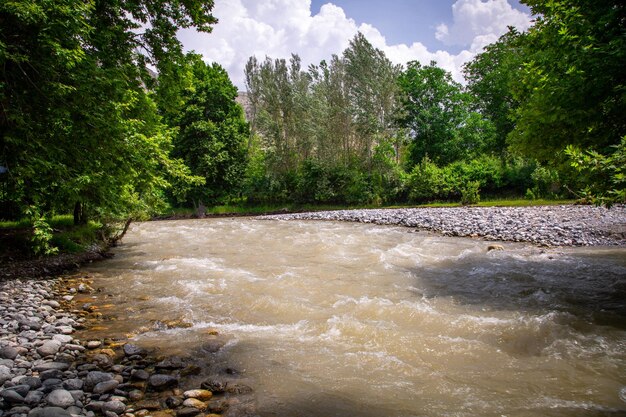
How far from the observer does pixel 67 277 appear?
8852 millimetres

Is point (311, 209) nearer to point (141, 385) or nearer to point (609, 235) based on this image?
point (609, 235)

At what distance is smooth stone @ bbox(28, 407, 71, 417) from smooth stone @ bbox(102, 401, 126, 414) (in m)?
0.34

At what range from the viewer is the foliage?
496 centimetres

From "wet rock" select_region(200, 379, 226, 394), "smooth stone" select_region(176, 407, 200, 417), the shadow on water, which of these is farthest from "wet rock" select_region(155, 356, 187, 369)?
the shadow on water

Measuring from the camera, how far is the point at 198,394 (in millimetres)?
3672

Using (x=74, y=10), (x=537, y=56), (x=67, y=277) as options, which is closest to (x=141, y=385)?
(x=67, y=277)

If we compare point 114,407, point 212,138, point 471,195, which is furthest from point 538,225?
point 212,138

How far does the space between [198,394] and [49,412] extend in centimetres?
129

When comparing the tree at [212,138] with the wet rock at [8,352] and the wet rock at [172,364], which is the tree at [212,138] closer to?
the wet rock at [8,352]

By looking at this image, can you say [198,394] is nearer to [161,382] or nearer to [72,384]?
[161,382]

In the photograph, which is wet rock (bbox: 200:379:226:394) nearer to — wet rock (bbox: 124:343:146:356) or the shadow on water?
wet rock (bbox: 124:343:146:356)

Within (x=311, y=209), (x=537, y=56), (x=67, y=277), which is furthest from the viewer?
(x=311, y=209)

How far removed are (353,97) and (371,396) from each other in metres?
36.4

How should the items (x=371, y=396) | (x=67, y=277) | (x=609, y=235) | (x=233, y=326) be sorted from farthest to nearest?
(x=609, y=235) < (x=67, y=277) < (x=233, y=326) < (x=371, y=396)
